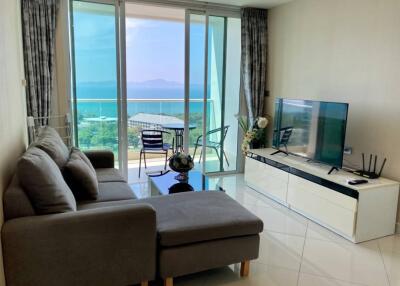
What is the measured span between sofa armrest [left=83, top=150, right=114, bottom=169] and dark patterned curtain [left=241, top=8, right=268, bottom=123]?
2.38 metres

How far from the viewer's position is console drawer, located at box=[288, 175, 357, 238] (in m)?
3.03

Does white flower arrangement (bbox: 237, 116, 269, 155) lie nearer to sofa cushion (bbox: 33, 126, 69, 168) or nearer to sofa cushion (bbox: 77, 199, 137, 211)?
sofa cushion (bbox: 77, 199, 137, 211)

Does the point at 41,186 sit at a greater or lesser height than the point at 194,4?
lesser

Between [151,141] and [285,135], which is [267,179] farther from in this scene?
[151,141]

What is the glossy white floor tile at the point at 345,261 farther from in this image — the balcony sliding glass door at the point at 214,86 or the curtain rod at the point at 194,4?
the curtain rod at the point at 194,4

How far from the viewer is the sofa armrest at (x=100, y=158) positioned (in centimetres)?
357

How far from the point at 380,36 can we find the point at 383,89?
538 mm

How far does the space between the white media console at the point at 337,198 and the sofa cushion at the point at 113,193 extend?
191 cm

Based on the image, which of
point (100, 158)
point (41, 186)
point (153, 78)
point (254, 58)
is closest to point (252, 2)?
point (254, 58)

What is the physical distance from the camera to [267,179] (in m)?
4.16

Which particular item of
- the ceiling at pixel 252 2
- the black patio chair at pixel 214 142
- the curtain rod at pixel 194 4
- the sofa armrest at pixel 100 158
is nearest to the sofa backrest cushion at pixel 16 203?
the sofa armrest at pixel 100 158

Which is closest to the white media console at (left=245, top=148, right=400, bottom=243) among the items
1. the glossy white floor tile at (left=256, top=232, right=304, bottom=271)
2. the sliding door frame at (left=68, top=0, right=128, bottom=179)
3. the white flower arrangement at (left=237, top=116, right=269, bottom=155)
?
the glossy white floor tile at (left=256, top=232, right=304, bottom=271)

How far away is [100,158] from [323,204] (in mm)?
2457

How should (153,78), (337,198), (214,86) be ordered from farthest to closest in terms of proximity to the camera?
(153,78), (214,86), (337,198)
